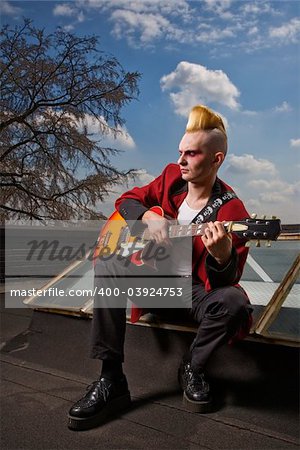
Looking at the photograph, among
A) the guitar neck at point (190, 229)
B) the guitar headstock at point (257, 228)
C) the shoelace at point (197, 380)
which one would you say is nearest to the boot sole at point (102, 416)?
the shoelace at point (197, 380)

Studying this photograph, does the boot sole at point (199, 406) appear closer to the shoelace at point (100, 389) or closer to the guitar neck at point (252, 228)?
the shoelace at point (100, 389)

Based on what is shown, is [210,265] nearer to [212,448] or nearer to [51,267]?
[212,448]

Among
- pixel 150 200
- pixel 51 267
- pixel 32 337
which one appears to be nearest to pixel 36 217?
pixel 51 267

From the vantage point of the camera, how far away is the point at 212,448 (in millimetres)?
1585

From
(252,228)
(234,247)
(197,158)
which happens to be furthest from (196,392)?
(197,158)

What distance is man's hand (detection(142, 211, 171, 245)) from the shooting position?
1939 mm

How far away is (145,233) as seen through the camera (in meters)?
2.12

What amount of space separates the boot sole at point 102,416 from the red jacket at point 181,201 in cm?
64

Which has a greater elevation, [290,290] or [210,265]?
[210,265]

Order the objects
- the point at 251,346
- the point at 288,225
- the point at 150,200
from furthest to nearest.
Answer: the point at 288,225
the point at 150,200
the point at 251,346

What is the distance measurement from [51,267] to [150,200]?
40.4ft

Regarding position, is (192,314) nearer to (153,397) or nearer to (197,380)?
(197,380)

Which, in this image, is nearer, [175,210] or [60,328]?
[175,210]

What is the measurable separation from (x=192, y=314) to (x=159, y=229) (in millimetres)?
445
